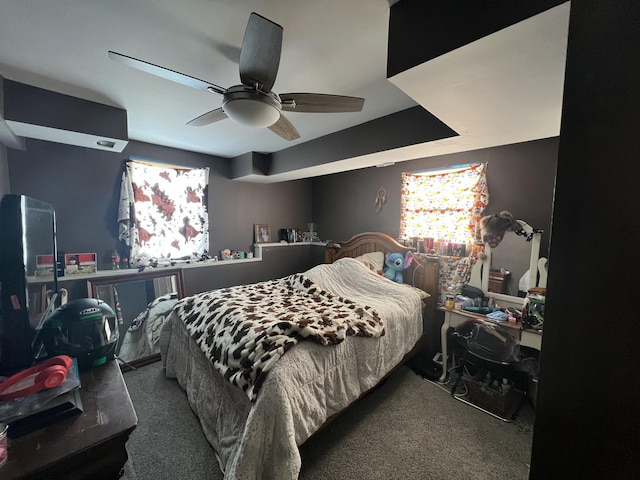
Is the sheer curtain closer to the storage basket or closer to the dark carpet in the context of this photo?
the storage basket

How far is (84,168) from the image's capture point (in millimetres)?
2785

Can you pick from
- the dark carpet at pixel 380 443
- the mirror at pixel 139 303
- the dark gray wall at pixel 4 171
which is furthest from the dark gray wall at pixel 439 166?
the dark gray wall at pixel 4 171

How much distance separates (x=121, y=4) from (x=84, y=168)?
239cm

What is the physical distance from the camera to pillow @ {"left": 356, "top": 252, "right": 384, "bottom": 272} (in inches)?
125

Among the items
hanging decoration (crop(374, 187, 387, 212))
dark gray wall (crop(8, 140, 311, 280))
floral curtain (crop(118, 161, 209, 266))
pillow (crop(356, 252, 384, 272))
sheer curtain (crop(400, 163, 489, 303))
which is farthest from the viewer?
hanging decoration (crop(374, 187, 387, 212))

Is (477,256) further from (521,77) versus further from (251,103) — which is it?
(251,103)

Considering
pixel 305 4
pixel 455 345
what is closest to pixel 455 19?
pixel 305 4

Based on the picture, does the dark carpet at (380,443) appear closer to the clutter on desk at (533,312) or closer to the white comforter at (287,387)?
the white comforter at (287,387)

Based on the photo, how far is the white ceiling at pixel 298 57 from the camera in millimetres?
1093

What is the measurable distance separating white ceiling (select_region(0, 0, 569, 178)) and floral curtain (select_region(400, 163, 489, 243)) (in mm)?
732

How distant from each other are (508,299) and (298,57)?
2.73m

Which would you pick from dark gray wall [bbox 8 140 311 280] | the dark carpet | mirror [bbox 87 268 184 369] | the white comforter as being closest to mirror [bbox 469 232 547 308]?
the white comforter

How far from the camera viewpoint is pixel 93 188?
2.85 meters

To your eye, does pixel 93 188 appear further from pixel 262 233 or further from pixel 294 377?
pixel 294 377
